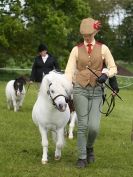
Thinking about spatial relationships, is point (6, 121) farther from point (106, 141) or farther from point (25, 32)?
point (25, 32)

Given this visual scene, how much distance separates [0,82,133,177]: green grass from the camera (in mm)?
7914

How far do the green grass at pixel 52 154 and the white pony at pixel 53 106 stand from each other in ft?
1.30

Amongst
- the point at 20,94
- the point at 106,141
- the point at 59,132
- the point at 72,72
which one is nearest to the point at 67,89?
the point at 72,72

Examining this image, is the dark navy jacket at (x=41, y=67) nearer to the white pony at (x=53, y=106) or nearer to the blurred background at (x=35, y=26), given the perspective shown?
the white pony at (x=53, y=106)

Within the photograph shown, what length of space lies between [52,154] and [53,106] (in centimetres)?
139

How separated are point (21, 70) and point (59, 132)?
113ft

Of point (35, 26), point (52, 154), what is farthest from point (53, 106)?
point (35, 26)

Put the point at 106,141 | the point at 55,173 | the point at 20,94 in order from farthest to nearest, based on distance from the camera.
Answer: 1. the point at 20,94
2. the point at 106,141
3. the point at 55,173

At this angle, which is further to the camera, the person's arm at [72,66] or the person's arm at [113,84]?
the person's arm at [113,84]

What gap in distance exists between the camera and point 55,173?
25.7 feet

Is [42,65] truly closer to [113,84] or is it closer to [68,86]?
[113,84]

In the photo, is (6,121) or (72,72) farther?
(6,121)

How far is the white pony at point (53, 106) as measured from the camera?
786 cm

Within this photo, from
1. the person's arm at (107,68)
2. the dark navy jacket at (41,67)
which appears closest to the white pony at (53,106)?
the person's arm at (107,68)
